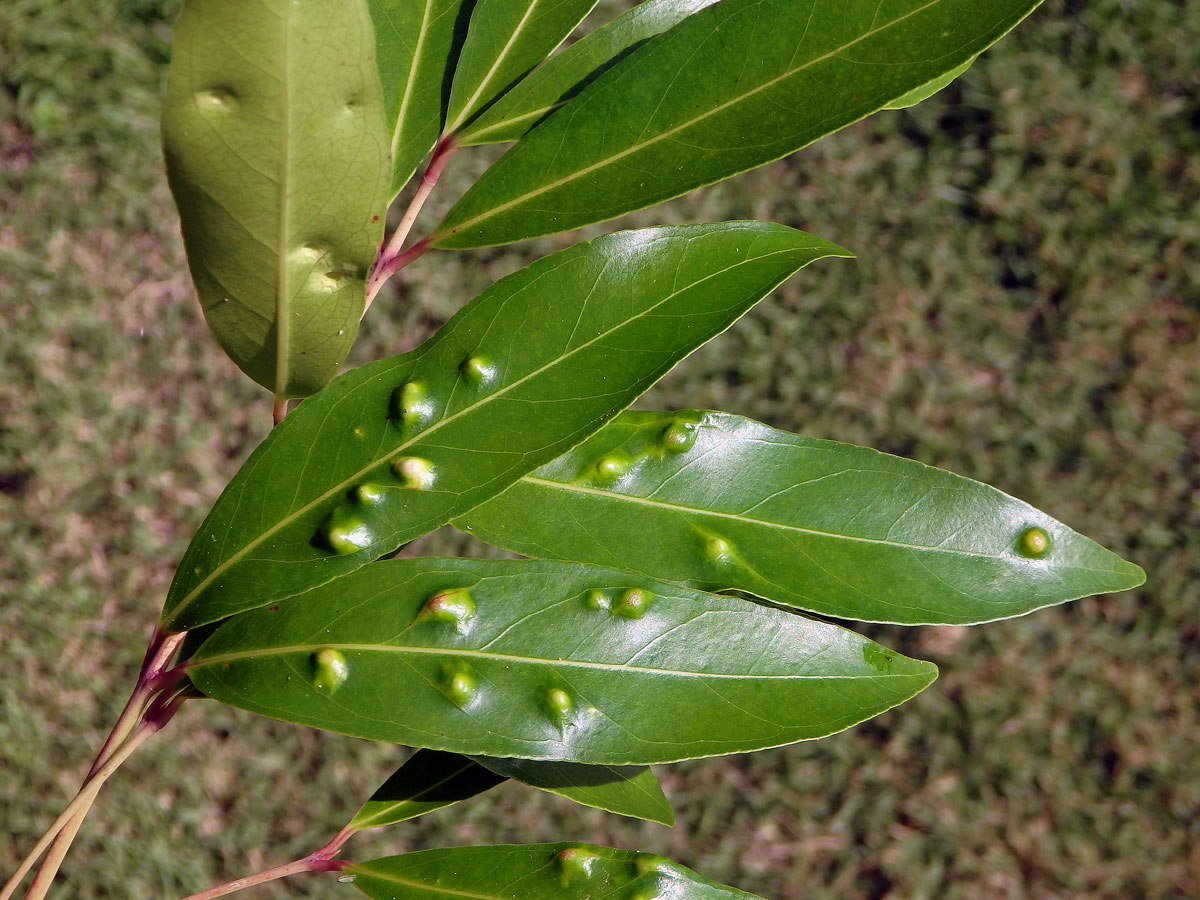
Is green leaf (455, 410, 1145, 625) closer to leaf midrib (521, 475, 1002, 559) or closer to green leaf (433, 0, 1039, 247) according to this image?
leaf midrib (521, 475, 1002, 559)

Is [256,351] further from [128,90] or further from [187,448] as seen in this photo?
[128,90]

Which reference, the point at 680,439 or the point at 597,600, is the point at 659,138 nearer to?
the point at 680,439

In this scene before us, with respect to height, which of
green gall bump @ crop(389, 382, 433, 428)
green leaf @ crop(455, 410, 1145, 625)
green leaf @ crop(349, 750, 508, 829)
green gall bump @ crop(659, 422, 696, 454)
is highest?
green gall bump @ crop(389, 382, 433, 428)

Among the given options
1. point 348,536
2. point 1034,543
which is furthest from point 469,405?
point 1034,543

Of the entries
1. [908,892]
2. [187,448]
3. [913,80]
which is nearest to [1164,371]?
[908,892]

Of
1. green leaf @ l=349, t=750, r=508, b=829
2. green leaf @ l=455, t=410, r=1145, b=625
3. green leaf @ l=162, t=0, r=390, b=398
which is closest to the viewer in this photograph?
green leaf @ l=162, t=0, r=390, b=398

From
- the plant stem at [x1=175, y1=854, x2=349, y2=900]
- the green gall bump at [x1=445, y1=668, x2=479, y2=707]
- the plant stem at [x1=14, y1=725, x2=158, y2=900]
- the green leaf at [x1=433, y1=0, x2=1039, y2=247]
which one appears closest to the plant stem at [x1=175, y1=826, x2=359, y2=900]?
the plant stem at [x1=175, y1=854, x2=349, y2=900]

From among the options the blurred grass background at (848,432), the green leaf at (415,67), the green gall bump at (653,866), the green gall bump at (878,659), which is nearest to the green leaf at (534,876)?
the green gall bump at (653,866)

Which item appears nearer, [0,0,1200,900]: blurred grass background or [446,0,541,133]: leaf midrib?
[446,0,541,133]: leaf midrib
